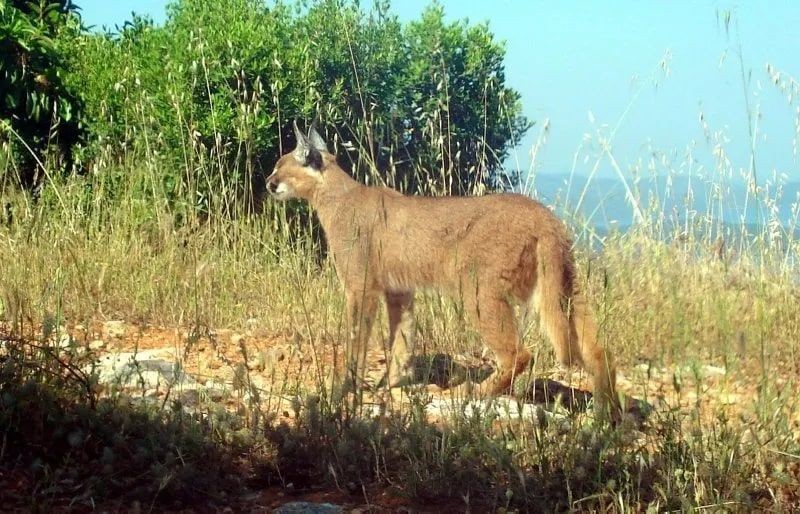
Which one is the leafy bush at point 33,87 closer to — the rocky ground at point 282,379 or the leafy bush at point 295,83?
the leafy bush at point 295,83

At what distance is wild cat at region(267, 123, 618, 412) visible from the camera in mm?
5219

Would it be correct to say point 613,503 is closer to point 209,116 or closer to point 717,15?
point 717,15

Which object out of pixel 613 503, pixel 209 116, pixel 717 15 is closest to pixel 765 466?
pixel 613 503

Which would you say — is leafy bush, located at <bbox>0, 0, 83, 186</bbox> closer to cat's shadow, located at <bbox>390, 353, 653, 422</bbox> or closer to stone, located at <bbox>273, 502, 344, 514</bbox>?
cat's shadow, located at <bbox>390, 353, 653, 422</bbox>

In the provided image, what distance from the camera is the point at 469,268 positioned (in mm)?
5539

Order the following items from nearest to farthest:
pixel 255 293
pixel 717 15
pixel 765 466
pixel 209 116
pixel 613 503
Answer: pixel 613 503 → pixel 765 466 → pixel 717 15 → pixel 255 293 → pixel 209 116

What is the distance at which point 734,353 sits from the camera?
3.60 meters

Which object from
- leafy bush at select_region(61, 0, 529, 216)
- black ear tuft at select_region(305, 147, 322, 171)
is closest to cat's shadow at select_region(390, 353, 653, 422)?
black ear tuft at select_region(305, 147, 322, 171)

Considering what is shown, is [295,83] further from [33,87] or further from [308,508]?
[308,508]

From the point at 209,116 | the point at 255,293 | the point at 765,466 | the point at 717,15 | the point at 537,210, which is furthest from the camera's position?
the point at 209,116

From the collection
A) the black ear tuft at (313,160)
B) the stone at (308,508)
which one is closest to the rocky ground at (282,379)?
the stone at (308,508)

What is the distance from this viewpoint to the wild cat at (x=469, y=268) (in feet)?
17.1

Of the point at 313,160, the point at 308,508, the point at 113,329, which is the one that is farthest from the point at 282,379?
the point at 313,160

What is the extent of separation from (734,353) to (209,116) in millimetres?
6296
